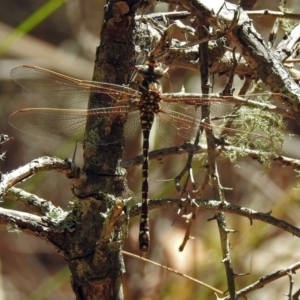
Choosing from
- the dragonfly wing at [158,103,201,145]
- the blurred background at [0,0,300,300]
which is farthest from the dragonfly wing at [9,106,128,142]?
the blurred background at [0,0,300,300]

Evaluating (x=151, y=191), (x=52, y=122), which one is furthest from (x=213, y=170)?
(x=151, y=191)

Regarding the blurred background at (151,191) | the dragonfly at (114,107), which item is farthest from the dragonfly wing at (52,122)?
the blurred background at (151,191)

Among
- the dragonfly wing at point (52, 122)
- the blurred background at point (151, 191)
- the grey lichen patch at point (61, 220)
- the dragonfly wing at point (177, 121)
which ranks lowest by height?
the grey lichen patch at point (61, 220)

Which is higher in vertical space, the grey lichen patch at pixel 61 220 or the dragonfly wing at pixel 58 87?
the dragonfly wing at pixel 58 87

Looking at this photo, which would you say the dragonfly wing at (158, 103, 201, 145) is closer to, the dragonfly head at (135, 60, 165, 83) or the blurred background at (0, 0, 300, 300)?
the dragonfly head at (135, 60, 165, 83)

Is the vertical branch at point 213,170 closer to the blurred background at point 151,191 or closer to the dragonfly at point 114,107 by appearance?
the dragonfly at point 114,107

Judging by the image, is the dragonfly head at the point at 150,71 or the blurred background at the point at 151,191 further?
the blurred background at the point at 151,191

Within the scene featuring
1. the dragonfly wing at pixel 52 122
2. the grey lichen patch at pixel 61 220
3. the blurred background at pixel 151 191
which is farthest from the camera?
the blurred background at pixel 151 191
